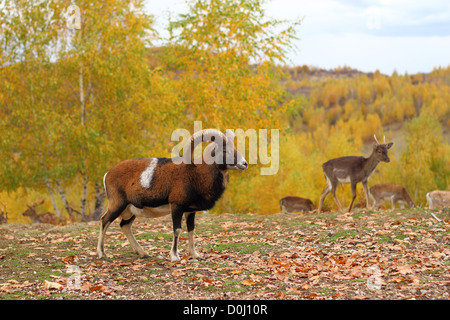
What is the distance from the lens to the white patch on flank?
9.88m

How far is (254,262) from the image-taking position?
964cm

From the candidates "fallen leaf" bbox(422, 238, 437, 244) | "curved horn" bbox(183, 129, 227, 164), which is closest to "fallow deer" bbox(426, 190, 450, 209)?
"fallen leaf" bbox(422, 238, 437, 244)

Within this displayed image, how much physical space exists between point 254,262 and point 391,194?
16.1 meters

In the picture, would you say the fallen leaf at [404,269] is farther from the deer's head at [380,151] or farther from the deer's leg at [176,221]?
the deer's head at [380,151]

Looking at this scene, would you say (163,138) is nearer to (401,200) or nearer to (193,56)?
(193,56)

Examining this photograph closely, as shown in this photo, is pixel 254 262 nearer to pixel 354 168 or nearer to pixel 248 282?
pixel 248 282

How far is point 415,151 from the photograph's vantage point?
1924 inches

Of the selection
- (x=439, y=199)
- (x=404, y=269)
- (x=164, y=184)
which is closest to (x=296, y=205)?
(x=439, y=199)

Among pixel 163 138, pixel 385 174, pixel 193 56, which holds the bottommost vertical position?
pixel 385 174

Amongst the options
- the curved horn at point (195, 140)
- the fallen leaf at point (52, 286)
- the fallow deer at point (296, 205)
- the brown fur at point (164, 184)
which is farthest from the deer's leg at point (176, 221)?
the fallow deer at point (296, 205)

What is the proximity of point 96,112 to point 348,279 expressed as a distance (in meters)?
18.4

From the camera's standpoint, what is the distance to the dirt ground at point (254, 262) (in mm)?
7570

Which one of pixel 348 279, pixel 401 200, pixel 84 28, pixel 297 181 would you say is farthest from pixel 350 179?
pixel 297 181

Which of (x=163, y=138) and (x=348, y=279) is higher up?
(x=163, y=138)
